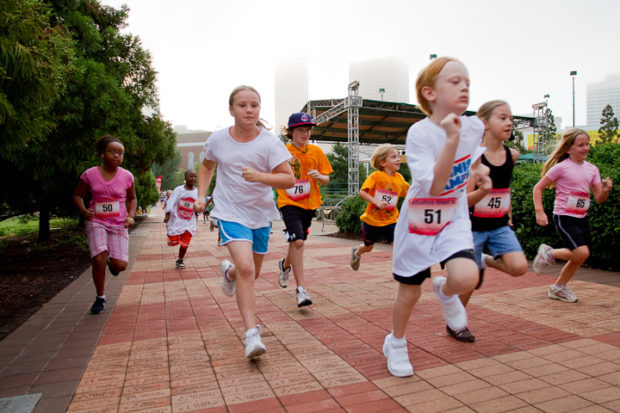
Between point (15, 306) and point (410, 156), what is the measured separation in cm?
523

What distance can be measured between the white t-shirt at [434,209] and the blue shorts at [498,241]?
1.04 m

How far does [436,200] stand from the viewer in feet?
9.02

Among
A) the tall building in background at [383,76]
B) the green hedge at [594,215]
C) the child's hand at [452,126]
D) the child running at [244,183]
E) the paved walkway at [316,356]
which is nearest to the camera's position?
the child's hand at [452,126]

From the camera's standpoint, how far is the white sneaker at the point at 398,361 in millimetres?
2861

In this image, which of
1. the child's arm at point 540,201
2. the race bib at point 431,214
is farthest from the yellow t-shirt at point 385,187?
the race bib at point 431,214

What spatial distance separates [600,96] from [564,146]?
189133 millimetres

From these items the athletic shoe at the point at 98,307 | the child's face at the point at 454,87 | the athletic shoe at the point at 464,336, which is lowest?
the athletic shoe at the point at 98,307

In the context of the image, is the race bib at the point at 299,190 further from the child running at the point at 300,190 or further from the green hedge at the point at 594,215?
the green hedge at the point at 594,215

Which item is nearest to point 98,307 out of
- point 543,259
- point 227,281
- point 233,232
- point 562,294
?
point 227,281

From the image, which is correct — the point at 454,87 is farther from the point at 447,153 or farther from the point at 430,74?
the point at 447,153

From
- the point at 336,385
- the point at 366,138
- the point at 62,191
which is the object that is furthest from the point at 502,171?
the point at 366,138

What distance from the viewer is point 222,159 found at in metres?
3.46

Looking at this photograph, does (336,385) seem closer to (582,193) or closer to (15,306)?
(582,193)

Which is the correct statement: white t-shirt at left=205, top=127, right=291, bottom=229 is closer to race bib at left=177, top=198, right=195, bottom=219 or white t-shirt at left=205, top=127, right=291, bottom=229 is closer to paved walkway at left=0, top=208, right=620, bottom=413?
paved walkway at left=0, top=208, right=620, bottom=413
